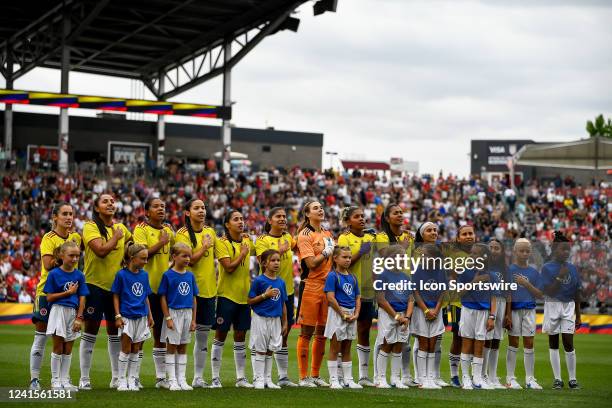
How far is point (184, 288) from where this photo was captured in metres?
11.1

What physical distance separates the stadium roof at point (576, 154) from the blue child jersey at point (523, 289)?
379 inches

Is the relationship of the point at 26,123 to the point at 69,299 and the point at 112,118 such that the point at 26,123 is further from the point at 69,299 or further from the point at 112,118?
Result: the point at 69,299

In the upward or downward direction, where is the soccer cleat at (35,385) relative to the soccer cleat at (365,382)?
upward

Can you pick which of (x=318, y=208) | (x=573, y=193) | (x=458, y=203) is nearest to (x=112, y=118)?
(x=458, y=203)

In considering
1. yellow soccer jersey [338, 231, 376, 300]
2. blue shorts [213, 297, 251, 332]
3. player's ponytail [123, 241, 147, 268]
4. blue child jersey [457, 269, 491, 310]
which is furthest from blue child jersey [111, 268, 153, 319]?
blue child jersey [457, 269, 491, 310]

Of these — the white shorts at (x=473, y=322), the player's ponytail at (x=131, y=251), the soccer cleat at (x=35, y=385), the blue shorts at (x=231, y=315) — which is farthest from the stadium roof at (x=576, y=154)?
the soccer cleat at (x=35, y=385)

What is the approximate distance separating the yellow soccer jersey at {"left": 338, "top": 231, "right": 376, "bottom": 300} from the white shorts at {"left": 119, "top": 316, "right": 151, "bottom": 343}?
2.68m

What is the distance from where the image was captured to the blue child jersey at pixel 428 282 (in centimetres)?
1186

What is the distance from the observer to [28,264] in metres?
29.4

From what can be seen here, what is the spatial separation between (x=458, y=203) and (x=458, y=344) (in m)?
30.3

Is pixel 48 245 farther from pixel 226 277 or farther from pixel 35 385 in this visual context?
pixel 226 277

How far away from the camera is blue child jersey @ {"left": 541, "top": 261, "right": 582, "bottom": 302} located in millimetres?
12594

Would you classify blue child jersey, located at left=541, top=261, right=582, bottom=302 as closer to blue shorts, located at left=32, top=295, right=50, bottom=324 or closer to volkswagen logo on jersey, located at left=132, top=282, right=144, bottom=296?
volkswagen logo on jersey, located at left=132, top=282, right=144, bottom=296

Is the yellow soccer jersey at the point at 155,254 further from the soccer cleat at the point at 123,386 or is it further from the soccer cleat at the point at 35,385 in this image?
the soccer cleat at the point at 35,385
